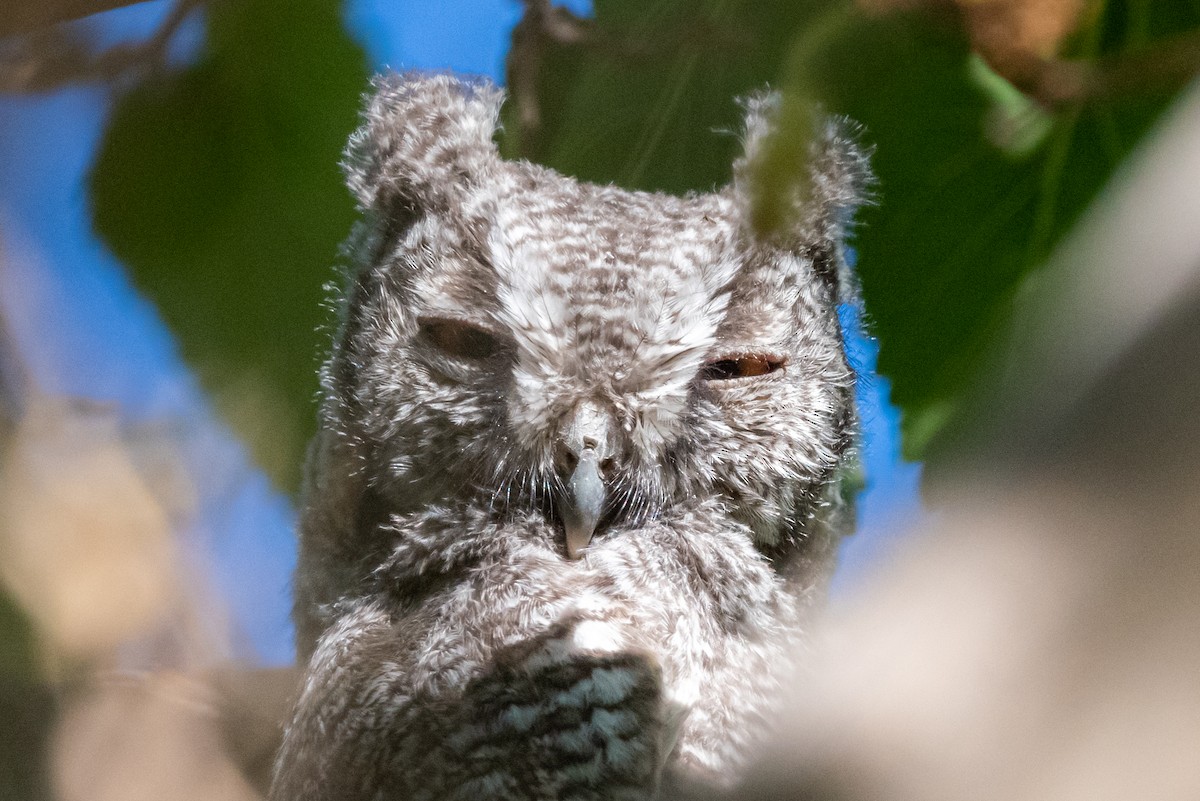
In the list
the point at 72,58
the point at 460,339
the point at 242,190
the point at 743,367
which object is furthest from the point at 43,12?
the point at 743,367

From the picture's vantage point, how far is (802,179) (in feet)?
4.06

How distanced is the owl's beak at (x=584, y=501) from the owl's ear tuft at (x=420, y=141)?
0.55 meters

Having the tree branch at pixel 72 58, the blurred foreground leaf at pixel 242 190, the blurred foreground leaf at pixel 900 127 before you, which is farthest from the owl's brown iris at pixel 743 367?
the tree branch at pixel 72 58

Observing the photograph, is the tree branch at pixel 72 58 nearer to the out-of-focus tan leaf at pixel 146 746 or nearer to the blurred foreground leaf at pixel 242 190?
the blurred foreground leaf at pixel 242 190

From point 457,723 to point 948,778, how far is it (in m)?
0.86

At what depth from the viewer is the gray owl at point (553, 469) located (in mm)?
1197

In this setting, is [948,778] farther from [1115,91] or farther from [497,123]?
[497,123]

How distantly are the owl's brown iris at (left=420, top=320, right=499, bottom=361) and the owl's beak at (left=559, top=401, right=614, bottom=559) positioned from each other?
184 millimetres

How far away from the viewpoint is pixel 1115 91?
103 cm

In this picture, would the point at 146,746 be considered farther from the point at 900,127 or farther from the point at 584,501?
the point at 900,127

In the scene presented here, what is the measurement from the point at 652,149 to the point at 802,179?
42 cm

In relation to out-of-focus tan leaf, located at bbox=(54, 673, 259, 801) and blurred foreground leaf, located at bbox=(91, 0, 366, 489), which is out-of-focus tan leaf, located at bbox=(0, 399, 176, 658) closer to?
out-of-focus tan leaf, located at bbox=(54, 673, 259, 801)

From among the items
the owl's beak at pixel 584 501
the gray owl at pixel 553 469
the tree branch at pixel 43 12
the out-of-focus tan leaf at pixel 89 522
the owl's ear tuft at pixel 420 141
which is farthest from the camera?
the owl's ear tuft at pixel 420 141

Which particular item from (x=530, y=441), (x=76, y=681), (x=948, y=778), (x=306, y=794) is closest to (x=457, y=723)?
(x=306, y=794)
